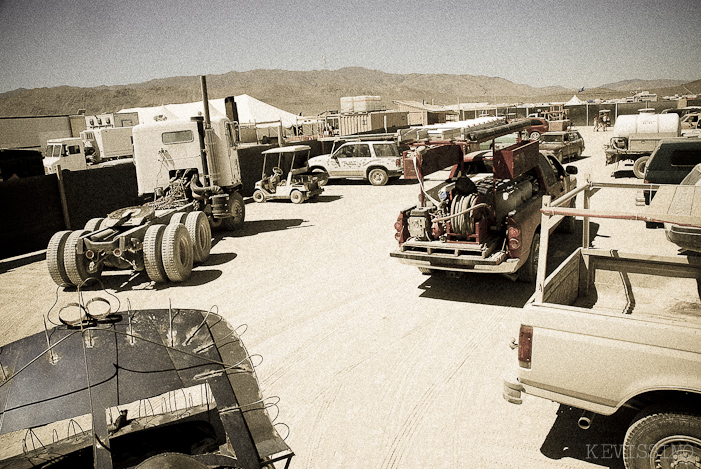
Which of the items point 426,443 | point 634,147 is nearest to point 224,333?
point 426,443

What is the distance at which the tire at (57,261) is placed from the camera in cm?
825

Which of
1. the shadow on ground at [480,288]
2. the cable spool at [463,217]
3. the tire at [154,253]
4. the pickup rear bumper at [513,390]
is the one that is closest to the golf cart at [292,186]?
the tire at [154,253]

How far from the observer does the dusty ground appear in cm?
Answer: 402

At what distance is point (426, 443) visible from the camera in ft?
13.4

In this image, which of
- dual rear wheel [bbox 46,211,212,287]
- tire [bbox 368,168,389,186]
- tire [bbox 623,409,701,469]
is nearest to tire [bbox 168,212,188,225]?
dual rear wheel [bbox 46,211,212,287]

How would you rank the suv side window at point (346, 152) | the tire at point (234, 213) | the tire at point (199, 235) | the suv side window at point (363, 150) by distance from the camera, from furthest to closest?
the suv side window at point (346, 152) → the suv side window at point (363, 150) → the tire at point (234, 213) → the tire at point (199, 235)

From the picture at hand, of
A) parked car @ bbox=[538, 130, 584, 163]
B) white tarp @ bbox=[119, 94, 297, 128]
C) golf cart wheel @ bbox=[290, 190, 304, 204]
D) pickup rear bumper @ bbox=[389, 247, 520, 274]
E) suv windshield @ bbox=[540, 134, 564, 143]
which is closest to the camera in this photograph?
pickup rear bumper @ bbox=[389, 247, 520, 274]

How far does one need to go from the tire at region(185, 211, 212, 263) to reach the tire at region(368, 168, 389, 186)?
1007 cm

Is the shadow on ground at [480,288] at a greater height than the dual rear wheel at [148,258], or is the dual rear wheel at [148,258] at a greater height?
the dual rear wheel at [148,258]

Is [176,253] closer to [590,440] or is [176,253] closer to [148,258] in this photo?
[148,258]

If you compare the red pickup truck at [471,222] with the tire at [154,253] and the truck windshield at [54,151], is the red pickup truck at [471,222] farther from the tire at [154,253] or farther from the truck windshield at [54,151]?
the truck windshield at [54,151]

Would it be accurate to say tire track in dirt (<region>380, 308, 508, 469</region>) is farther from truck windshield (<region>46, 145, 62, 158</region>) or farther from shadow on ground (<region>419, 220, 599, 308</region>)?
truck windshield (<region>46, 145, 62, 158</region>)

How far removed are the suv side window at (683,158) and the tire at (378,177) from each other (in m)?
9.30

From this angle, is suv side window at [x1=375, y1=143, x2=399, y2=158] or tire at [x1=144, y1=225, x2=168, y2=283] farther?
suv side window at [x1=375, y1=143, x2=399, y2=158]
